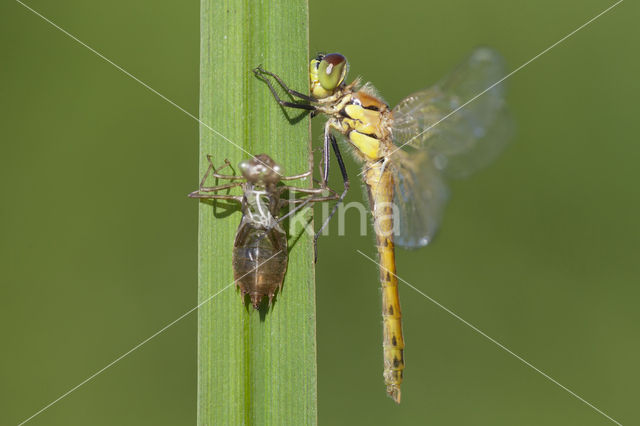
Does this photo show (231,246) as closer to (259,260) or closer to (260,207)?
(259,260)

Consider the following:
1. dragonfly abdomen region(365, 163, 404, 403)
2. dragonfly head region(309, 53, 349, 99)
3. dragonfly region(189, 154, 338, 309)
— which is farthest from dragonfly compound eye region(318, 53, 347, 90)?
dragonfly region(189, 154, 338, 309)

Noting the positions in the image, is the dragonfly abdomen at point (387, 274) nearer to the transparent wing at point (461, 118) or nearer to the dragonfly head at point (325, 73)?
the transparent wing at point (461, 118)

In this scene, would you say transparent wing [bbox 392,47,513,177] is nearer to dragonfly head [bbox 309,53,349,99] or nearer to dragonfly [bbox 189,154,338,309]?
dragonfly head [bbox 309,53,349,99]

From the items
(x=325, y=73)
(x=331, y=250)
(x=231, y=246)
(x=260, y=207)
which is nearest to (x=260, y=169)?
(x=260, y=207)

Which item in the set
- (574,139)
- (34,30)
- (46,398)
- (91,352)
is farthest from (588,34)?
(46,398)

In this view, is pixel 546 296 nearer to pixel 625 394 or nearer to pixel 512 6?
pixel 625 394

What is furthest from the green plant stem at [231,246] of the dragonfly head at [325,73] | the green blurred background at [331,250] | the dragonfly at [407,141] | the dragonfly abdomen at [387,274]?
the green blurred background at [331,250]
